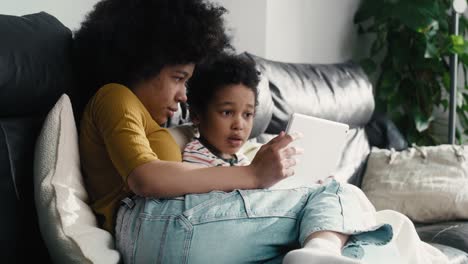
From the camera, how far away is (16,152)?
1.26 meters

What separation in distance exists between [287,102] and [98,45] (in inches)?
39.4

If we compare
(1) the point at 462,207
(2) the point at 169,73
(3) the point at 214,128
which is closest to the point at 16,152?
(2) the point at 169,73

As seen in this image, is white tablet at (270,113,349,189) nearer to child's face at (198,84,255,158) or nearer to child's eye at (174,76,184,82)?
child's face at (198,84,255,158)

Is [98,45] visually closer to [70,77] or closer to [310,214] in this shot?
[70,77]

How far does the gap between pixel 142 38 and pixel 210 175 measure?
0.35m

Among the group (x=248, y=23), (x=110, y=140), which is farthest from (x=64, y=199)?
(x=248, y=23)

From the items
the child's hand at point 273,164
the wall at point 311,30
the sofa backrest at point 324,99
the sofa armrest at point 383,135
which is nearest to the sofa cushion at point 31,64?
the child's hand at point 273,164

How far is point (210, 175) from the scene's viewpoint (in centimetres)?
120

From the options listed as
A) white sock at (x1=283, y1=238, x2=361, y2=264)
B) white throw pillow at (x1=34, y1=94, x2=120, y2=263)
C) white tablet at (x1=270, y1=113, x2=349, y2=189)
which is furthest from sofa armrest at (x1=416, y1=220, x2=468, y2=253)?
white throw pillow at (x1=34, y1=94, x2=120, y2=263)

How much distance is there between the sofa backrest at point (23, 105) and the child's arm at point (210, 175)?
250mm

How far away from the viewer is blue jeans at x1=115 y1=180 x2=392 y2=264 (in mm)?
1121

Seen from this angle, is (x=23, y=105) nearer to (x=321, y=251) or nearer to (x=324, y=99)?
(x=321, y=251)

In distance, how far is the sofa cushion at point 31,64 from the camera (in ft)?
4.09

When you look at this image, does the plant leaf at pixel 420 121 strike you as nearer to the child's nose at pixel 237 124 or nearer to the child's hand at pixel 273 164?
the child's nose at pixel 237 124
